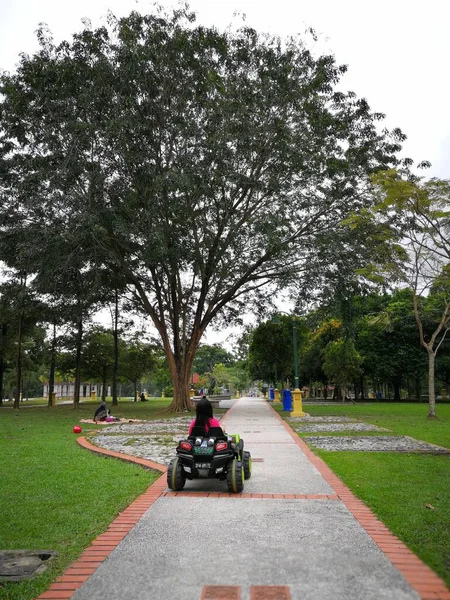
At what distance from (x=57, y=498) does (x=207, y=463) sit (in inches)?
78.1

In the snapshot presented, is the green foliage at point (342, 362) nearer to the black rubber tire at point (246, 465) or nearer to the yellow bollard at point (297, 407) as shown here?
the yellow bollard at point (297, 407)

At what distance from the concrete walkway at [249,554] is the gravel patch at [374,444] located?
4.65m

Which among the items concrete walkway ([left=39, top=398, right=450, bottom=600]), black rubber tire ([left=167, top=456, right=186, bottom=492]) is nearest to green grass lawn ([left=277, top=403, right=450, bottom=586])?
concrete walkway ([left=39, top=398, right=450, bottom=600])

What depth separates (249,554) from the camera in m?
4.25

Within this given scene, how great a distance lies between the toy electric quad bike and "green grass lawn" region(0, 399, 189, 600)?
59 cm

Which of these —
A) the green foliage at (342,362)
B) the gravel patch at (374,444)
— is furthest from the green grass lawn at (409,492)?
the green foliage at (342,362)

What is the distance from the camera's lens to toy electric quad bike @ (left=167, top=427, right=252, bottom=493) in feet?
21.7

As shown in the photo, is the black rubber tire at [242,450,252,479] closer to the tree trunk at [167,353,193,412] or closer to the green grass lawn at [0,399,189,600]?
the green grass lawn at [0,399,189,600]

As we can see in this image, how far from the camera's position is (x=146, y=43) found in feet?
63.8

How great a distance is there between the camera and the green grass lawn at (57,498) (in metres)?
4.52

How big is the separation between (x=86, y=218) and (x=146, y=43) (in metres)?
7.38

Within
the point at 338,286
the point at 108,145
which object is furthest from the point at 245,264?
the point at 108,145

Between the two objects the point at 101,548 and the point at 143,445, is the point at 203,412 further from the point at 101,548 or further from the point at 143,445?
the point at 143,445

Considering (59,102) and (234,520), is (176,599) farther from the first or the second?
(59,102)
